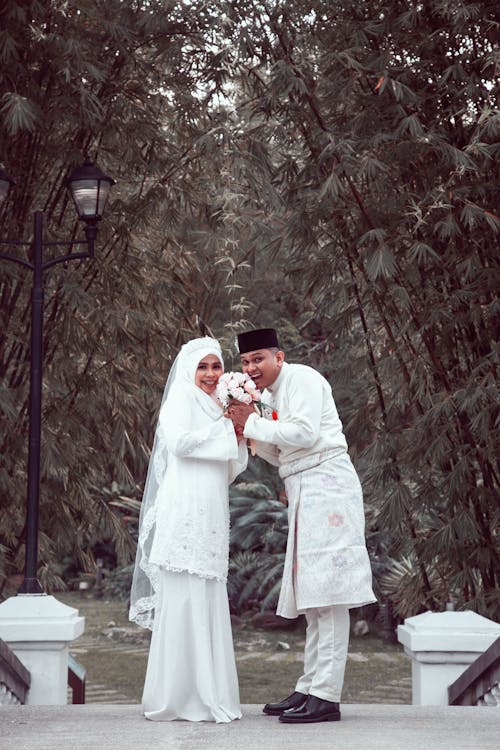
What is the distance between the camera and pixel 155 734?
3834 millimetres

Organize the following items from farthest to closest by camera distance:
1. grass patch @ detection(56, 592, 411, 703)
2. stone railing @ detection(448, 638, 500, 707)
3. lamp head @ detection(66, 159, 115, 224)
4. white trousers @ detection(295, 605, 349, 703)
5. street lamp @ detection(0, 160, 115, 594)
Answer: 1. grass patch @ detection(56, 592, 411, 703)
2. lamp head @ detection(66, 159, 115, 224)
3. street lamp @ detection(0, 160, 115, 594)
4. stone railing @ detection(448, 638, 500, 707)
5. white trousers @ detection(295, 605, 349, 703)

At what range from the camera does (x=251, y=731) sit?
3.89m

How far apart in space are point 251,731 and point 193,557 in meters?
0.67

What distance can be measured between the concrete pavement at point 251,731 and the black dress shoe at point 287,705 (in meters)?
0.05

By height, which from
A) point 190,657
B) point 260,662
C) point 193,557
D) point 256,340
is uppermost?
point 256,340

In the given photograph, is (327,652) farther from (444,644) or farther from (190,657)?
(444,644)

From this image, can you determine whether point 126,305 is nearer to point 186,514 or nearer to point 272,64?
point 272,64

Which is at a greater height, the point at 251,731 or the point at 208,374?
the point at 208,374

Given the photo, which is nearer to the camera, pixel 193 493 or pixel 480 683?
pixel 193 493

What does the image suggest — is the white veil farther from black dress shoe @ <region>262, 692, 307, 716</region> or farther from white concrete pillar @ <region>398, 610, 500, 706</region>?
white concrete pillar @ <region>398, 610, 500, 706</region>

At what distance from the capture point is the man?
13.2ft

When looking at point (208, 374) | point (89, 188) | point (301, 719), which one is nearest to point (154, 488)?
point (208, 374)

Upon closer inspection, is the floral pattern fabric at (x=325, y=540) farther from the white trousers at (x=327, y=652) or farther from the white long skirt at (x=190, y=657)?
the white long skirt at (x=190, y=657)

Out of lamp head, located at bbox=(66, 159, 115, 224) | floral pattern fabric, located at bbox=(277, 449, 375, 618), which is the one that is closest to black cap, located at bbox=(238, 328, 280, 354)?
floral pattern fabric, located at bbox=(277, 449, 375, 618)
